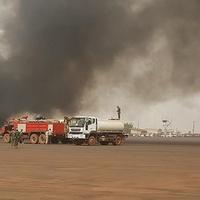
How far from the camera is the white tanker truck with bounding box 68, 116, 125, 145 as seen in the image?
5453 cm

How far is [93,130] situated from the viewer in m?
54.5

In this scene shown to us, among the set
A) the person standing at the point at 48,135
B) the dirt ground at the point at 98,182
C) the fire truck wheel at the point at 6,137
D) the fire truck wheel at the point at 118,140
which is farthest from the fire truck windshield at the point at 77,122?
the dirt ground at the point at 98,182

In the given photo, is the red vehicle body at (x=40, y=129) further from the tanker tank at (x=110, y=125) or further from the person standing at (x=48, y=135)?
the tanker tank at (x=110, y=125)

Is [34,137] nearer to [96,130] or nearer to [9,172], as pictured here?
[96,130]

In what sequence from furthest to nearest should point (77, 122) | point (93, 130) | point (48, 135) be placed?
1. point (48, 135)
2. point (77, 122)
3. point (93, 130)

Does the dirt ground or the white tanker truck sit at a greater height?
the white tanker truck

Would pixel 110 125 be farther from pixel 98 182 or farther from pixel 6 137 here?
pixel 98 182

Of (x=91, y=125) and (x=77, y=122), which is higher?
(x=77, y=122)

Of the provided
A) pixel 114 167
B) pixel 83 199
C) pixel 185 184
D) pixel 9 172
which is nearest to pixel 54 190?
pixel 83 199

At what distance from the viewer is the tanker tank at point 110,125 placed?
180 feet

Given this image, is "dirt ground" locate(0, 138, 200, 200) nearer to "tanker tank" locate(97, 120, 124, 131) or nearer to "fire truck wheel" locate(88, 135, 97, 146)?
"tanker tank" locate(97, 120, 124, 131)

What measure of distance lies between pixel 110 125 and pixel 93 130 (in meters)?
2.23

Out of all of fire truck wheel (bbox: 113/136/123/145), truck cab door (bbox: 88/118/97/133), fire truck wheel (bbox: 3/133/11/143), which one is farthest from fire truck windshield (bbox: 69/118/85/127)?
fire truck wheel (bbox: 3/133/11/143)

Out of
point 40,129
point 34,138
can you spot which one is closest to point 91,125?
point 40,129
